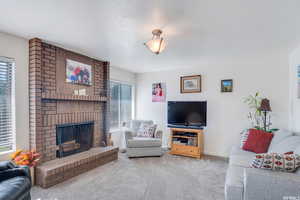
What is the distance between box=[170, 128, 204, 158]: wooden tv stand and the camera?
3829 mm

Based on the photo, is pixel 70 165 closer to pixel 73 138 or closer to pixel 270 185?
pixel 73 138

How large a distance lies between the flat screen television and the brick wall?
1.85 m

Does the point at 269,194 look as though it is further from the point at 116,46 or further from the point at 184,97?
the point at 184,97

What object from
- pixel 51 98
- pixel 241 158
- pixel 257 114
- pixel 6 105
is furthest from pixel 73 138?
pixel 257 114

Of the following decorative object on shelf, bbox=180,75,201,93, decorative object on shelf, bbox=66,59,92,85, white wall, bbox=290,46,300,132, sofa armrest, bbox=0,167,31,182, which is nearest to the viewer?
sofa armrest, bbox=0,167,31,182

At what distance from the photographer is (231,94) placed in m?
3.86

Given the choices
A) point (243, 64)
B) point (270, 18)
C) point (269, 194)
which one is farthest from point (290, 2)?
point (243, 64)

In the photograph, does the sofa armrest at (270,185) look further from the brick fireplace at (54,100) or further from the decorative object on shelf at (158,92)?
the decorative object on shelf at (158,92)

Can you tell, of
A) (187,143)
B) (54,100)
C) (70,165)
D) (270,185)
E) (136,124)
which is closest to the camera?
(270,185)

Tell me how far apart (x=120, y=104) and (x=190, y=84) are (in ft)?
6.74

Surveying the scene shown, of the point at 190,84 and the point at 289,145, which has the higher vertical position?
the point at 190,84

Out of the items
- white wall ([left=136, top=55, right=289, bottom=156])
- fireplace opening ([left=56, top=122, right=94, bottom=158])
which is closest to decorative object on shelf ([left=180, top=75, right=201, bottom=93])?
white wall ([left=136, top=55, right=289, bottom=156])

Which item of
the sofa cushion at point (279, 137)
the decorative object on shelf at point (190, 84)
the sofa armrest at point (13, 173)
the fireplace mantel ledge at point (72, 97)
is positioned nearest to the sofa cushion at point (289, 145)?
the sofa cushion at point (279, 137)

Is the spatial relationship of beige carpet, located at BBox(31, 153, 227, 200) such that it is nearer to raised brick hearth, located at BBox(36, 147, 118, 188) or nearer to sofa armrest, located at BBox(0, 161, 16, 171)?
raised brick hearth, located at BBox(36, 147, 118, 188)
